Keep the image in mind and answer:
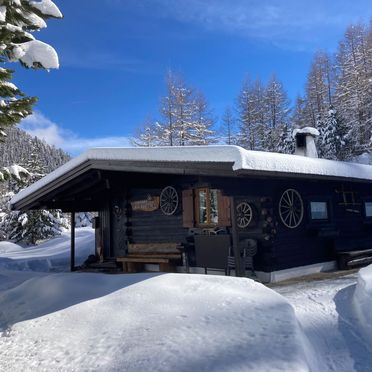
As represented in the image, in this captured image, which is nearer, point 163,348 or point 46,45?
point 163,348

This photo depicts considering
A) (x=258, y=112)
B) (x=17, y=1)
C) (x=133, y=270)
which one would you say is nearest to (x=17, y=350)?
(x=17, y=1)

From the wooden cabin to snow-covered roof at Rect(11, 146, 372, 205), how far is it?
0.9 inches

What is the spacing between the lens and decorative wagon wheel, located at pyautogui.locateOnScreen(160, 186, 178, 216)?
39.0ft

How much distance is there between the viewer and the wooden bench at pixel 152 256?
11.7 meters

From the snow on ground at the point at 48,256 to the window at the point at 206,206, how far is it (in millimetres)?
6852

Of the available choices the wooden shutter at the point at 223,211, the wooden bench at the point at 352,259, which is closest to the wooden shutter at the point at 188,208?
the wooden shutter at the point at 223,211

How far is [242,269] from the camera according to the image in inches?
356

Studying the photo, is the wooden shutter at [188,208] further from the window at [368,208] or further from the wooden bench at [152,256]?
the window at [368,208]

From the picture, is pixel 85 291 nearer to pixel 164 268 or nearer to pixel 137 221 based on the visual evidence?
pixel 164 268

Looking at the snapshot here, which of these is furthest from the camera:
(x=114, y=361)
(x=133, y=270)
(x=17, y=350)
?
(x=133, y=270)

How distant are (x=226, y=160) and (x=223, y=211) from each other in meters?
3.05

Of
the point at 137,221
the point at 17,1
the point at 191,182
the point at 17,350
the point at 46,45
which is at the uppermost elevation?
the point at 17,1

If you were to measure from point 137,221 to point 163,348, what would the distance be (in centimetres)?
917

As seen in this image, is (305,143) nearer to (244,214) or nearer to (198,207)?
(244,214)
